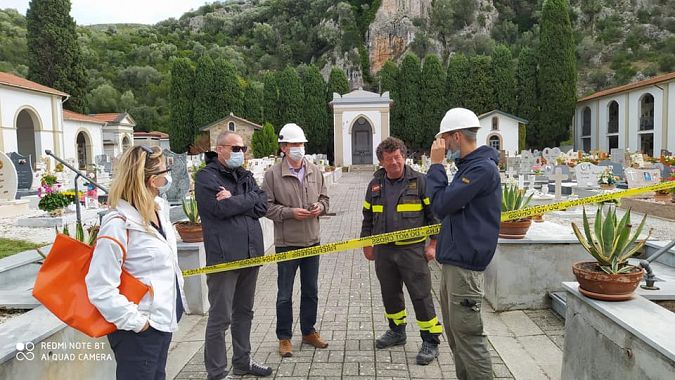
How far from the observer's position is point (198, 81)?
44031 mm

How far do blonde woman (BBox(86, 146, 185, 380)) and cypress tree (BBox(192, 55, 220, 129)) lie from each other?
42974 millimetres

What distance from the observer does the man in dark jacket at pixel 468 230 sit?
3082 mm

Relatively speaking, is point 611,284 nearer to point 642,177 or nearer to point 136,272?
point 136,272

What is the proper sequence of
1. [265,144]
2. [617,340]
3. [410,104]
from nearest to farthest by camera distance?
[617,340], [265,144], [410,104]

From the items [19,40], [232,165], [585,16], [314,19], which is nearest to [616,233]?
[232,165]

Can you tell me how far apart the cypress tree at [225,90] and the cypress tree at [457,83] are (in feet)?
64.5

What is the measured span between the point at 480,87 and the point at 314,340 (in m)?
41.2

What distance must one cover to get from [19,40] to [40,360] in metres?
67.1

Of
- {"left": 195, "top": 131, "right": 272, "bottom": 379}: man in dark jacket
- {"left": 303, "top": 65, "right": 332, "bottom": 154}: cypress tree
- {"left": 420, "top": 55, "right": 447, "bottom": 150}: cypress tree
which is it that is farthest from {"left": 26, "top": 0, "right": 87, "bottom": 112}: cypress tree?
{"left": 195, "top": 131, "right": 272, "bottom": 379}: man in dark jacket

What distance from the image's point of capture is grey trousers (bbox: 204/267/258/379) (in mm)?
3588

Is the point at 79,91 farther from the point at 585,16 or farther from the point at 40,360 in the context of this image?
the point at 585,16

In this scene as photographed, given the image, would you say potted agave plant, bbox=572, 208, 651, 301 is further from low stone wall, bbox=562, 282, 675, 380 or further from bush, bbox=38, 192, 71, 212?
bush, bbox=38, 192, 71, 212

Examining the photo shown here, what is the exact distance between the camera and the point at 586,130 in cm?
4281

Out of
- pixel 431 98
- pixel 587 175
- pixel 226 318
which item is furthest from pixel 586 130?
pixel 226 318
